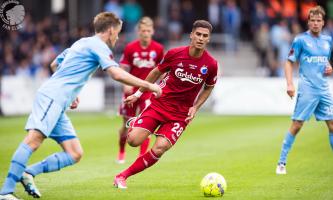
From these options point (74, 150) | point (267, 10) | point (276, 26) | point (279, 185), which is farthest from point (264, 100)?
point (74, 150)

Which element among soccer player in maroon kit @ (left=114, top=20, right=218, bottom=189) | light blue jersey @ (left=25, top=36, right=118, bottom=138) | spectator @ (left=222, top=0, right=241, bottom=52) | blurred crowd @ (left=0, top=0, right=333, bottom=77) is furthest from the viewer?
spectator @ (left=222, top=0, right=241, bottom=52)

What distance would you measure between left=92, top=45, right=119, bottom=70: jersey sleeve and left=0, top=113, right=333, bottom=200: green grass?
1.88m

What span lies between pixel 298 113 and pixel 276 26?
62.6ft

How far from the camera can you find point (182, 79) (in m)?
10.9

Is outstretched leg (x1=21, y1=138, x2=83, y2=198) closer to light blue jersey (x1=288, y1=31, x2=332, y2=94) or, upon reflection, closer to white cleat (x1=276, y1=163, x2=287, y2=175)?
white cleat (x1=276, y1=163, x2=287, y2=175)

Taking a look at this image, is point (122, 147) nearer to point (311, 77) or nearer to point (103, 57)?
point (311, 77)

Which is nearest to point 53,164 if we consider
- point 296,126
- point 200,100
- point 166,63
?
point 166,63

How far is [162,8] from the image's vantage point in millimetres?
33531

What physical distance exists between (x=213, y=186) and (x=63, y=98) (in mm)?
2363

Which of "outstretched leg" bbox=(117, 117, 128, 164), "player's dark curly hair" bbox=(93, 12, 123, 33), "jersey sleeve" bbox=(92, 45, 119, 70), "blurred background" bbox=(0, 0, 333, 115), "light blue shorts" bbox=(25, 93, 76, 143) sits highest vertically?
"player's dark curly hair" bbox=(93, 12, 123, 33)

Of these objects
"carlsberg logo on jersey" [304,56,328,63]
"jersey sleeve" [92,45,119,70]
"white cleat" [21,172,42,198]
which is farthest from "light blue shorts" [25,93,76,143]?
"carlsberg logo on jersey" [304,56,328,63]

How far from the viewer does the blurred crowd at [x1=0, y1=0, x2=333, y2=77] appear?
2942 centimetres

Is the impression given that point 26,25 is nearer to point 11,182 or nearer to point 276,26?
point 276,26

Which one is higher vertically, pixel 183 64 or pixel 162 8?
pixel 183 64
